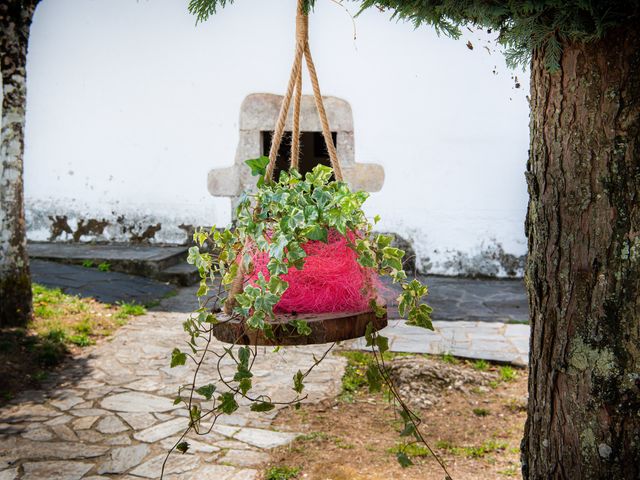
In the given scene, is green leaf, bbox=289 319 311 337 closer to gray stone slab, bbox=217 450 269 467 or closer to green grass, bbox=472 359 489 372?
gray stone slab, bbox=217 450 269 467

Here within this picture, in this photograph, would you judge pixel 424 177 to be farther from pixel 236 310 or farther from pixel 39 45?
pixel 236 310

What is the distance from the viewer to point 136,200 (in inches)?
323

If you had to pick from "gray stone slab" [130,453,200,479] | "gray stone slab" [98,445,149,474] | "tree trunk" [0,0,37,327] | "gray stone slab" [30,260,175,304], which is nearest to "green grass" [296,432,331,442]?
"gray stone slab" [130,453,200,479]

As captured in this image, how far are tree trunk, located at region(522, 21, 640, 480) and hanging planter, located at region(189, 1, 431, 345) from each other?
45cm

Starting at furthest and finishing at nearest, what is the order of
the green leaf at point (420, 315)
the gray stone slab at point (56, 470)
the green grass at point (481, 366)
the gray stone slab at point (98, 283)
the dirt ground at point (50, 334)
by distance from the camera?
the gray stone slab at point (98, 283)
the green grass at point (481, 366)
the dirt ground at point (50, 334)
the gray stone slab at point (56, 470)
the green leaf at point (420, 315)

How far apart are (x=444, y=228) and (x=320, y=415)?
458 cm

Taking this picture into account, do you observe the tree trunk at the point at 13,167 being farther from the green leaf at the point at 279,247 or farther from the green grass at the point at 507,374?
the green leaf at the point at 279,247

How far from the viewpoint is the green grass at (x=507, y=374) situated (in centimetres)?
429

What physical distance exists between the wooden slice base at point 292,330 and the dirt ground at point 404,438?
1.31 metres

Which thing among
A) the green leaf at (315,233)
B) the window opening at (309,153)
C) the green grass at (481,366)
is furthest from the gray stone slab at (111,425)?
the window opening at (309,153)

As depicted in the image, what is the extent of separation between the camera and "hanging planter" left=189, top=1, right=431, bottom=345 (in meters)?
1.70

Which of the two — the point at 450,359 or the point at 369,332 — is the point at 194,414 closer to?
the point at 369,332

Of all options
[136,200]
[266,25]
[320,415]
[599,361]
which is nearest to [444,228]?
[266,25]

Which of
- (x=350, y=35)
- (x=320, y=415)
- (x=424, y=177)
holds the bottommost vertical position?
(x=320, y=415)
